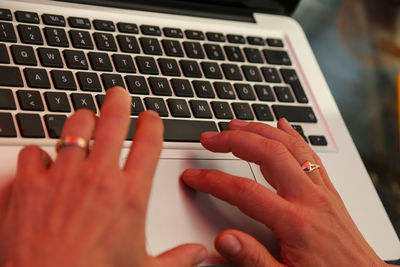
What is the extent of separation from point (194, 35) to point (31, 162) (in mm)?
389

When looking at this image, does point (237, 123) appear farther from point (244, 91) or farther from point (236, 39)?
point (236, 39)

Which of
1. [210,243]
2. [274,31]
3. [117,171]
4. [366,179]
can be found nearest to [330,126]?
[366,179]

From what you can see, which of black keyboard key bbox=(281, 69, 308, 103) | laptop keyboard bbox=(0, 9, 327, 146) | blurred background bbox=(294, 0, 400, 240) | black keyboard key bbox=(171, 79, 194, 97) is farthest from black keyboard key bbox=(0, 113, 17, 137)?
blurred background bbox=(294, 0, 400, 240)

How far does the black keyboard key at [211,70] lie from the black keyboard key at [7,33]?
0.26 metres

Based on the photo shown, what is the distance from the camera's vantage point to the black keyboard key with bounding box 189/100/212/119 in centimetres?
66

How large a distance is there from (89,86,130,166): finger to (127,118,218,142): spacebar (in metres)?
0.14

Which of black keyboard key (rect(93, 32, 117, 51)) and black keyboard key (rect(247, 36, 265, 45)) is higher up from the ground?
black keyboard key (rect(247, 36, 265, 45))

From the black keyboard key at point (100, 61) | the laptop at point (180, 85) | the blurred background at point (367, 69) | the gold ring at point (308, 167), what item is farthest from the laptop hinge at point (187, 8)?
the gold ring at point (308, 167)

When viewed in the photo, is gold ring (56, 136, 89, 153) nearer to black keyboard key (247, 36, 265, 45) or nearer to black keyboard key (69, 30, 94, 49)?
black keyboard key (69, 30, 94, 49)

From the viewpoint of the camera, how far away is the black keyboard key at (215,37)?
30.6 inches

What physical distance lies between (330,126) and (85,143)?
45 centimetres

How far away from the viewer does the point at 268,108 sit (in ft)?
2.39

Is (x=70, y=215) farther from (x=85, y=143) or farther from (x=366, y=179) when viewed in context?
(x=366, y=179)

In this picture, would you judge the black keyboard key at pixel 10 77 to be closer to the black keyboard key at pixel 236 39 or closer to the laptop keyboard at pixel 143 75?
the laptop keyboard at pixel 143 75
